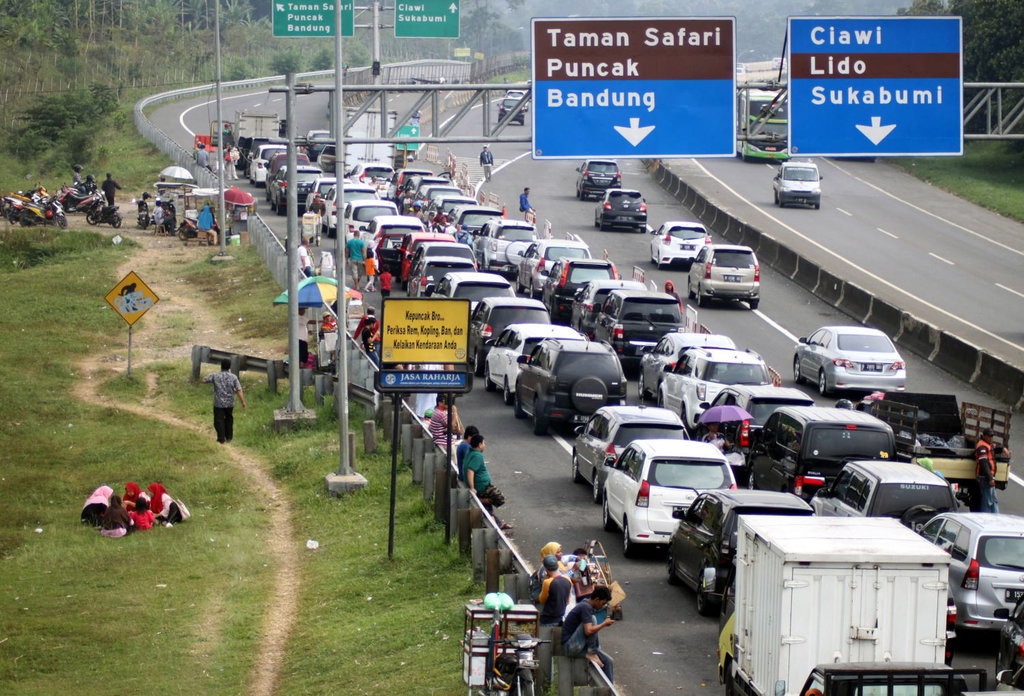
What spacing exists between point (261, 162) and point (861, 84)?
45.1 metres

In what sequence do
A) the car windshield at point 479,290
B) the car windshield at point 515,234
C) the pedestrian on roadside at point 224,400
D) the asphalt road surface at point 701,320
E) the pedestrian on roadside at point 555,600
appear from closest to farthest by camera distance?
the pedestrian on roadside at point 555,600 → the asphalt road surface at point 701,320 → the pedestrian on roadside at point 224,400 → the car windshield at point 479,290 → the car windshield at point 515,234

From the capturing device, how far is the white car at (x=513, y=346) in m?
29.3

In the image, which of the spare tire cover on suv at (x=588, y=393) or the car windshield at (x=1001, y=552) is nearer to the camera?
the car windshield at (x=1001, y=552)

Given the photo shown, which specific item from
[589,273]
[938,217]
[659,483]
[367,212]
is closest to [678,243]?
[589,273]

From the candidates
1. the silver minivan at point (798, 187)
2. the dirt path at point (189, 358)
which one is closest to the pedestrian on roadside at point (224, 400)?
the dirt path at point (189, 358)

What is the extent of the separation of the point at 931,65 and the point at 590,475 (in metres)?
7.77

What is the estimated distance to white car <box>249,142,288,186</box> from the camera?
63.2 m

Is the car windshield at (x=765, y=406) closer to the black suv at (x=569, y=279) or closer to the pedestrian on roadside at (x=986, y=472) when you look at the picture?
the pedestrian on roadside at (x=986, y=472)

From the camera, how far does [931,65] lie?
2197 cm

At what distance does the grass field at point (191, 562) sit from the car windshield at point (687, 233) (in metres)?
17.1

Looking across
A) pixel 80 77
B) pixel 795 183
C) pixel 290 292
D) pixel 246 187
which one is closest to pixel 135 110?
pixel 80 77

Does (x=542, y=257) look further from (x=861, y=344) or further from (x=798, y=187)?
(x=798, y=187)

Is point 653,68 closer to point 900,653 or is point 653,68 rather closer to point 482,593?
point 482,593

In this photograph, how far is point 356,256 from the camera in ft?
134
